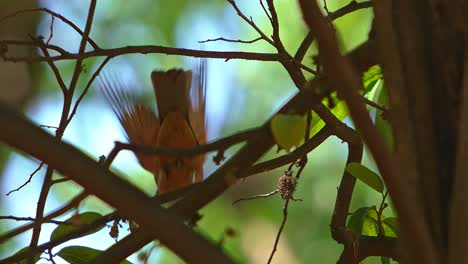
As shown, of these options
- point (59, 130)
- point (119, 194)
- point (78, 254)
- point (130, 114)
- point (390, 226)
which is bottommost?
point (119, 194)

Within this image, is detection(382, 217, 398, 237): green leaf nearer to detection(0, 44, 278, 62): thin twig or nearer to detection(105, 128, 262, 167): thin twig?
detection(0, 44, 278, 62): thin twig

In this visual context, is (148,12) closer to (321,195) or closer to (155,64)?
(155,64)

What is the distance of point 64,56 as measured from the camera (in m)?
1.79

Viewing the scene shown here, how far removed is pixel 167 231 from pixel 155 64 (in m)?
3.68

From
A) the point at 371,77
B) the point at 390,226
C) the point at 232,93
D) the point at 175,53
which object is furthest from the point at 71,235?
the point at 232,93

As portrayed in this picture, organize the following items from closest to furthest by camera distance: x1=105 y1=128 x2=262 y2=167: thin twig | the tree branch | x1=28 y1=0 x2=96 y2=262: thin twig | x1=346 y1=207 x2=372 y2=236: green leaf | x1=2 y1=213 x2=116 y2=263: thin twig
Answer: the tree branch < x1=105 y1=128 x2=262 y2=167: thin twig < x1=2 y1=213 x2=116 y2=263: thin twig < x1=28 y1=0 x2=96 y2=262: thin twig < x1=346 y1=207 x2=372 y2=236: green leaf

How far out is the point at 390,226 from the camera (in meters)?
1.81

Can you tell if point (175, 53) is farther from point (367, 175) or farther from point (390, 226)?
point (390, 226)

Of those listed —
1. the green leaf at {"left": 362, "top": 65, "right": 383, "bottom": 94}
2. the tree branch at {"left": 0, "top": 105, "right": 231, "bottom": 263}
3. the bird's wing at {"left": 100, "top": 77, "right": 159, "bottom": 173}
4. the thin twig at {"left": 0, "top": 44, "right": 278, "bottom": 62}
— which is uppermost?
the bird's wing at {"left": 100, "top": 77, "right": 159, "bottom": 173}

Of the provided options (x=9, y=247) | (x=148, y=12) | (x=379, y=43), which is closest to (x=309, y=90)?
(x=379, y=43)

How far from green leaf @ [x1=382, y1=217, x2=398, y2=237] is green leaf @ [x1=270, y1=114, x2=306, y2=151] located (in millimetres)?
638

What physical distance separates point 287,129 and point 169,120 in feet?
4.23

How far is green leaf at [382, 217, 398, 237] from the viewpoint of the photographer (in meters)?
1.79

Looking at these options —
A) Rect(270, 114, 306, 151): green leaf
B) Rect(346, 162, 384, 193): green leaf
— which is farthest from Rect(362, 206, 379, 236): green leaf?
Rect(270, 114, 306, 151): green leaf
